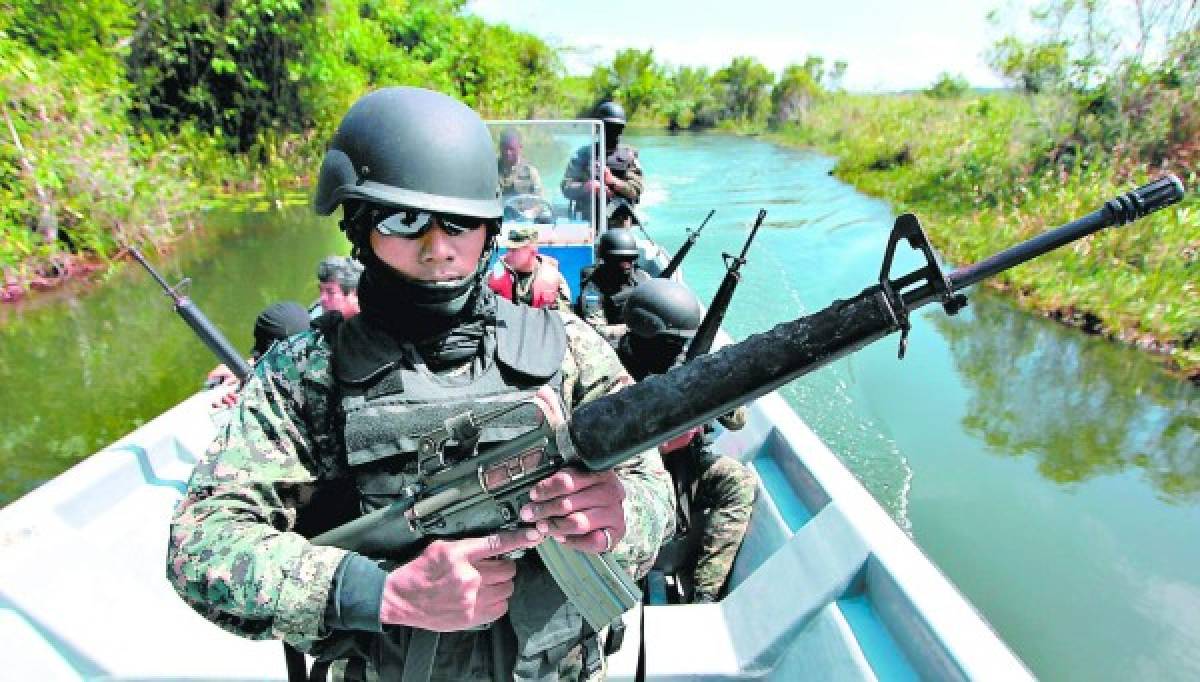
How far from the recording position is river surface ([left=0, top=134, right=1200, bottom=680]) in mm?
4652

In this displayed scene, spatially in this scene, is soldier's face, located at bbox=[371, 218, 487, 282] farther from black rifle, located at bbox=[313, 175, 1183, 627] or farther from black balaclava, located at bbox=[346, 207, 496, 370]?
black rifle, located at bbox=[313, 175, 1183, 627]

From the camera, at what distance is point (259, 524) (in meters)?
1.12

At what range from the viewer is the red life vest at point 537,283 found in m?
4.03

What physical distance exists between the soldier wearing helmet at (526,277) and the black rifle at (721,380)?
292cm

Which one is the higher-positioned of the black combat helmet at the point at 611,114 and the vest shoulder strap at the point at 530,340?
the vest shoulder strap at the point at 530,340

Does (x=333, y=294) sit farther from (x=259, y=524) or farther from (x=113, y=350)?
(x=113, y=350)

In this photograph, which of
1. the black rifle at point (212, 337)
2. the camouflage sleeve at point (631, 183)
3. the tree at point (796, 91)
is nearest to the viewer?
the black rifle at point (212, 337)

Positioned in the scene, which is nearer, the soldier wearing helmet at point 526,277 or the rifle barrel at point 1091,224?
the rifle barrel at point 1091,224

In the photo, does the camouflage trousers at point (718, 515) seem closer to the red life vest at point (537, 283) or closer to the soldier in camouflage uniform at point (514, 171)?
the red life vest at point (537, 283)

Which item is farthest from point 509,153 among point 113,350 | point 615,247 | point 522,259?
point 113,350

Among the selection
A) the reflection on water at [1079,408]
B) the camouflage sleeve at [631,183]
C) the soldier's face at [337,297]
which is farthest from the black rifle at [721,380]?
the camouflage sleeve at [631,183]

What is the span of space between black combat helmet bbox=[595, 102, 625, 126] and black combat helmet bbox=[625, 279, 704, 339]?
501cm

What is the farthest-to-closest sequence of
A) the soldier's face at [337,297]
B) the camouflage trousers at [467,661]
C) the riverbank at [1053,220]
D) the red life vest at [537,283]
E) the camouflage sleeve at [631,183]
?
1. the riverbank at [1053,220]
2. the camouflage sleeve at [631,183]
3. the red life vest at [537,283]
4. the soldier's face at [337,297]
5. the camouflage trousers at [467,661]

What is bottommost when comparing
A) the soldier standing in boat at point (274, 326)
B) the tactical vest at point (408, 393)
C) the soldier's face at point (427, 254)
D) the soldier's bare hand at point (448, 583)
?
the soldier standing in boat at point (274, 326)
